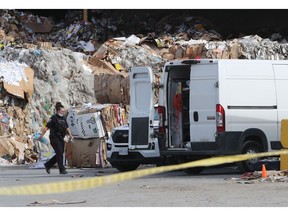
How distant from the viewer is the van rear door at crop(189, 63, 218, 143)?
18.0 metres

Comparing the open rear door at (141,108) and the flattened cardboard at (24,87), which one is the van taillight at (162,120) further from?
the flattened cardboard at (24,87)

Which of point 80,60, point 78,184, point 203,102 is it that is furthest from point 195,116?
point 80,60

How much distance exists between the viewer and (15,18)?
1448 inches

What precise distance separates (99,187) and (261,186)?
2.77 meters

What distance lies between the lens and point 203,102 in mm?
18125

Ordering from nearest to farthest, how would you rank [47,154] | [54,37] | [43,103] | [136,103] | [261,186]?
[261,186] < [136,103] < [47,154] < [43,103] < [54,37]

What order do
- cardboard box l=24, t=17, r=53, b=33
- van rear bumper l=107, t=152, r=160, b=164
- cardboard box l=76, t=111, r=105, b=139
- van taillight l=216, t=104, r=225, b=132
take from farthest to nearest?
cardboard box l=24, t=17, r=53, b=33, cardboard box l=76, t=111, r=105, b=139, van rear bumper l=107, t=152, r=160, b=164, van taillight l=216, t=104, r=225, b=132

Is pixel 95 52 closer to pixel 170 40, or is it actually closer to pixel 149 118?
pixel 170 40

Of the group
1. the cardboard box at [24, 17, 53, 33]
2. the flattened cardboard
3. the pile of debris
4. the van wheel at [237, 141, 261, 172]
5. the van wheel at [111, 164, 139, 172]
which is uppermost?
the cardboard box at [24, 17, 53, 33]

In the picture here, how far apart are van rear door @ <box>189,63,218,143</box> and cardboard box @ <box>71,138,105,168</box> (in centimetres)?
409

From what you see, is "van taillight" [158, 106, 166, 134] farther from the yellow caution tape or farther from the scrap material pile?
the scrap material pile

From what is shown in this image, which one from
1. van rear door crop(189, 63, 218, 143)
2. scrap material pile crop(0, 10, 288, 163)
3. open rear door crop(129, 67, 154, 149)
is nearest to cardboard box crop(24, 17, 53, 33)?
scrap material pile crop(0, 10, 288, 163)

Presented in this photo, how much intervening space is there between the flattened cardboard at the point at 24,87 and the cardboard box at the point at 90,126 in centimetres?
458

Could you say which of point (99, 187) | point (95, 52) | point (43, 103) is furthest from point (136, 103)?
point (95, 52)
